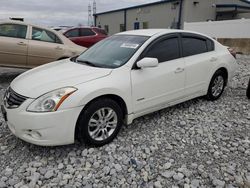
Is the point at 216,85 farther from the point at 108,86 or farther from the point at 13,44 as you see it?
the point at 13,44

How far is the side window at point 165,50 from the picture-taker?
3.85m

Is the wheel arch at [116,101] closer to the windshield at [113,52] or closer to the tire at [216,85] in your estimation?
the windshield at [113,52]

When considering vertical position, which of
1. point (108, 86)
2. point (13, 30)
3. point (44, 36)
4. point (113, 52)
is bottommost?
point (108, 86)

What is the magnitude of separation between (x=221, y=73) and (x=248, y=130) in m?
1.58

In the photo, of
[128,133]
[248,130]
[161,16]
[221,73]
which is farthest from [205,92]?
[161,16]

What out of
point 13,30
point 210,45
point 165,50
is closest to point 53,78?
point 165,50

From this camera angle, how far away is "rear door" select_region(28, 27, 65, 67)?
6.35 metres

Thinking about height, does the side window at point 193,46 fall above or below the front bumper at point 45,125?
above

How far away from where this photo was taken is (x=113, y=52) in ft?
12.8

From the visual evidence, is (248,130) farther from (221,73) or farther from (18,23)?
(18,23)

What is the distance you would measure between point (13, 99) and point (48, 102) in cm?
54

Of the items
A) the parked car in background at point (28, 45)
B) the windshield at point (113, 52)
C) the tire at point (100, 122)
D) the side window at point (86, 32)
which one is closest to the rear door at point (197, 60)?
the windshield at point (113, 52)

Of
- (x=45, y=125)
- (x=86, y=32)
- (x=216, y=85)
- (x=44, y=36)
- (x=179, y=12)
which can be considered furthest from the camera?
(x=179, y=12)

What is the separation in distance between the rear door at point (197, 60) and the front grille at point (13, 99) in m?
2.72
